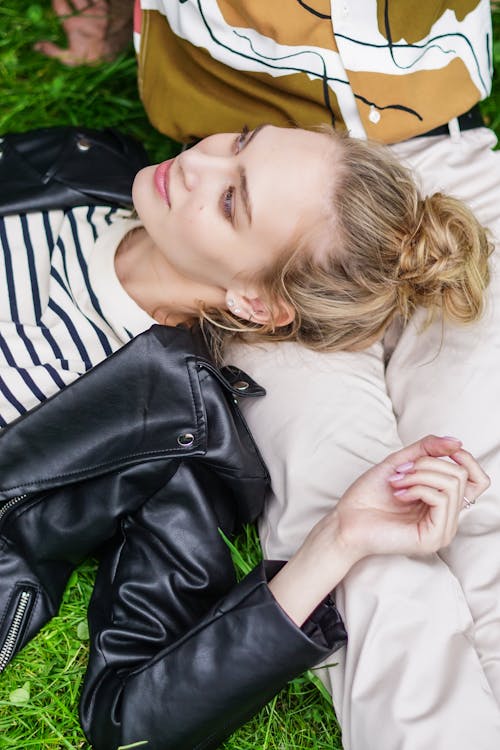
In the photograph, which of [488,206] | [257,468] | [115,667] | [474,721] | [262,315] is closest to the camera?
[474,721]

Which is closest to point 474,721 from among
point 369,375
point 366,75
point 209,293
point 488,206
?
point 369,375

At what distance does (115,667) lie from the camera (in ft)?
8.06

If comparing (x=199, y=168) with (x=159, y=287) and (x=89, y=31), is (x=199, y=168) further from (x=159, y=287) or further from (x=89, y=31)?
(x=89, y=31)

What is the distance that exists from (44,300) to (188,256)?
1.73ft

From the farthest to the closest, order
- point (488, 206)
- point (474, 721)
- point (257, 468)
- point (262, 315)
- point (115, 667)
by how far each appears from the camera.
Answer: point (488, 206)
point (262, 315)
point (257, 468)
point (115, 667)
point (474, 721)

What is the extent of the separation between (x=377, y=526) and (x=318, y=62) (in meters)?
1.66

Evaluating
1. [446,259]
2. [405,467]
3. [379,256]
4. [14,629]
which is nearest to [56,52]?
[379,256]

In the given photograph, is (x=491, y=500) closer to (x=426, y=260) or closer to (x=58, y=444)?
(x=426, y=260)

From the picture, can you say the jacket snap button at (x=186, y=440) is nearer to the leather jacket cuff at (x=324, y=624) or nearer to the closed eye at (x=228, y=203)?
the leather jacket cuff at (x=324, y=624)

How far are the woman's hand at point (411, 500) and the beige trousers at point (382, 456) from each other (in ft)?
0.53

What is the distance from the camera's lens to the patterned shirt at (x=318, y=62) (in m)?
3.00

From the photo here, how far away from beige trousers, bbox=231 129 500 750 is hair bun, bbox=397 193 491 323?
0.44 ft

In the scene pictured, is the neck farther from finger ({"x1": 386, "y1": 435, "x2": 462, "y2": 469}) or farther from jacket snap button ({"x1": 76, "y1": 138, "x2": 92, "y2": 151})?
finger ({"x1": 386, "y1": 435, "x2": 462, "y2": 469})

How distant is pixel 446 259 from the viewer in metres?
2.68
